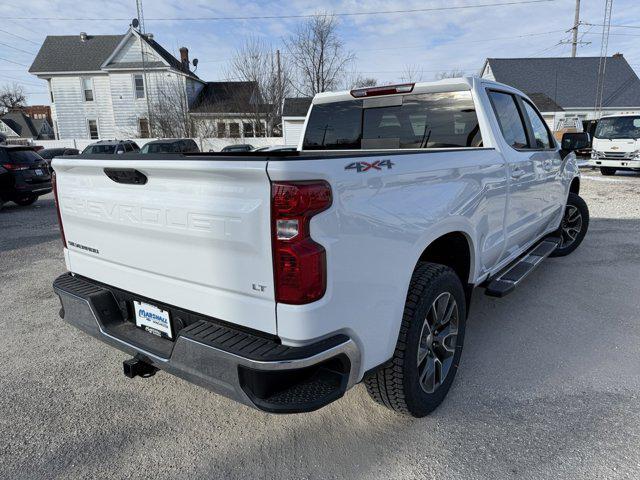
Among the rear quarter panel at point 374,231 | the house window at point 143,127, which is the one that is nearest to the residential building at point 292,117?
the house window at point 143,127

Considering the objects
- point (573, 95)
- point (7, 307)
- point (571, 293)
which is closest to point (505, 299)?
point (571, 293)

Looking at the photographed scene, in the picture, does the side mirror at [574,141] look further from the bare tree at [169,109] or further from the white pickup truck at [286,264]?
the bare tree at [169,109]

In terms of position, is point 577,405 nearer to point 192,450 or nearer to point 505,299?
point 505,299

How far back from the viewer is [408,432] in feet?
8.41

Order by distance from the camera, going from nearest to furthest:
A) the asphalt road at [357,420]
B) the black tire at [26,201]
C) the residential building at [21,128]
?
the asphalt road at [357,420] → the black tire at [26,201] → the residential building at [21,128]

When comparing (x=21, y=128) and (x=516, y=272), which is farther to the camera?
(x=21, y=128)

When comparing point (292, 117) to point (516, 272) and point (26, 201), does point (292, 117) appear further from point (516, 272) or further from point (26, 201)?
point (516, 272)

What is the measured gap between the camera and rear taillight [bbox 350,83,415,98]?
3664mm

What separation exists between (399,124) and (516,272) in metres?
1.67

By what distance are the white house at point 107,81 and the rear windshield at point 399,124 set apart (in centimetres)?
3185

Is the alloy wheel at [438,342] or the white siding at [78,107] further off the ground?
the white siding at [78,107]

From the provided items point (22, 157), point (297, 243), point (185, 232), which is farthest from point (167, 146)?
point (297, 243)

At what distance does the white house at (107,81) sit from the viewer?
3278 centimetres

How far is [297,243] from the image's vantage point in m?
1.76
